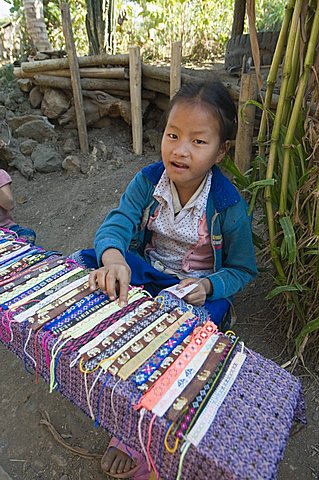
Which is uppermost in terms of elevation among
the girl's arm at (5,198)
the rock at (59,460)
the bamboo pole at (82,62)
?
the bamboo pole at (82,62)

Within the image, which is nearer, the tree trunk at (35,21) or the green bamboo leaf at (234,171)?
the green bamboo leaf at (234,171)

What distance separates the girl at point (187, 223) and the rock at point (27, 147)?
357cm

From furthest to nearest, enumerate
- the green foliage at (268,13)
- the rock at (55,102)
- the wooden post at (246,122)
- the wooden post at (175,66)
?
the green foliage at (268,13)
the rock at (55,102)
the wooden post at (175,66)
the wooden post at (246,122)

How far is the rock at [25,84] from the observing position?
17.7ft

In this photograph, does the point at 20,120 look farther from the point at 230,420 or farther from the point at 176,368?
the point at 230,420

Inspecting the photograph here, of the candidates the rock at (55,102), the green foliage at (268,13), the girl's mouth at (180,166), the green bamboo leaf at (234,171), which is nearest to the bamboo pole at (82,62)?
the rock at (55,102)

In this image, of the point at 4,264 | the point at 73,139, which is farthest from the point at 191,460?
the point at 73,139

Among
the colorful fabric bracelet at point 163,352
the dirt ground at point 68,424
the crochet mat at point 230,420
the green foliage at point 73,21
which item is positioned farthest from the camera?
the green foliage at point 73,21

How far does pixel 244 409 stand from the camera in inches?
→ 32.4

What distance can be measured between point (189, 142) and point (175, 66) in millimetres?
2788

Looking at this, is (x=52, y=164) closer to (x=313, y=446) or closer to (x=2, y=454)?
(x=2, y=454)

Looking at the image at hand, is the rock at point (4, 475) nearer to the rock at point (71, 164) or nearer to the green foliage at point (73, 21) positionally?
the rock at point (71, 164)

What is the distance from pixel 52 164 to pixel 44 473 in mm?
3645

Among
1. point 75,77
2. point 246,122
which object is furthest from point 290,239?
point 75,77
